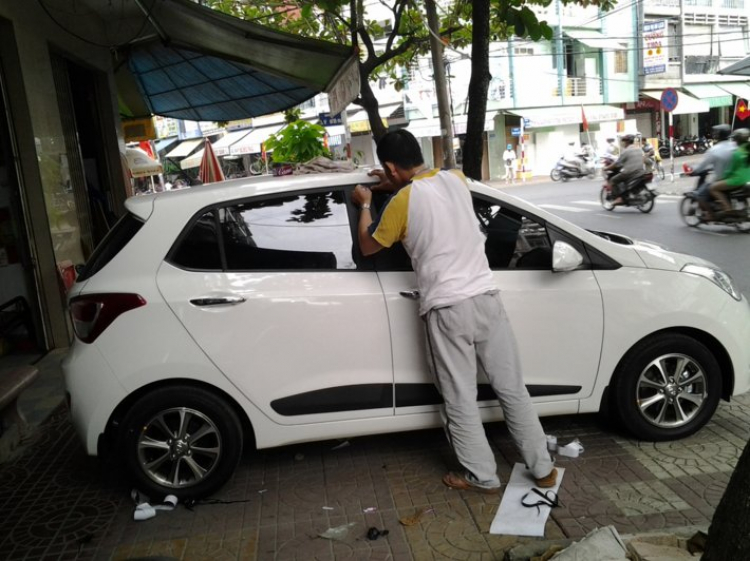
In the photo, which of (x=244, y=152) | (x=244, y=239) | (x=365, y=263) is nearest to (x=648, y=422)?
(x=365, y=263)

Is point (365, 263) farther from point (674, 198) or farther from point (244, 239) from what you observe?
point (674, 198)

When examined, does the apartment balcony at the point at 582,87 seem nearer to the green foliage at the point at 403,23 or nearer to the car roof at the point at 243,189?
the green foliage at the point at 403,23

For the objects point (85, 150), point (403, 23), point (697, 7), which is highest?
point (697, 7)

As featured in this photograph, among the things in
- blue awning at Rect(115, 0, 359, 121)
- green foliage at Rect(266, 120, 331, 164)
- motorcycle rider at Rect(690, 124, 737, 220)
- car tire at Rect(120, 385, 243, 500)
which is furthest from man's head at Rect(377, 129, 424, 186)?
motorcycle rider at Rect(690, 124, 737, 220)

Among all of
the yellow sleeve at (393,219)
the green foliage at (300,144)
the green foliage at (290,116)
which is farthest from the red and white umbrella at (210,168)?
the yellow sleeve at (393,219)

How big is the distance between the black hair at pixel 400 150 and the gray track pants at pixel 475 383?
2.48 ft

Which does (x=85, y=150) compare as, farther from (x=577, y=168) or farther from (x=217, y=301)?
(x=577, y=168)

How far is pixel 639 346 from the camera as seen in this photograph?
145 inches

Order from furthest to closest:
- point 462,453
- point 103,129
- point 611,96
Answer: point 611,96, point 103,129, point 462,453

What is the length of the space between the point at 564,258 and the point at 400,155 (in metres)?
1.04

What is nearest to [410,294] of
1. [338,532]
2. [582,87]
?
[338,532]

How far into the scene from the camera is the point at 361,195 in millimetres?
3445

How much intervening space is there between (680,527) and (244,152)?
34221mm

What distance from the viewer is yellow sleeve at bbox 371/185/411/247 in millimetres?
3188
